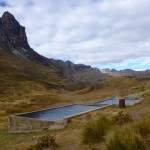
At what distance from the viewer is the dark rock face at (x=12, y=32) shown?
17900 centimetres

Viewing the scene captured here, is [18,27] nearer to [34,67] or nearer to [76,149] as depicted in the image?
[34,67]

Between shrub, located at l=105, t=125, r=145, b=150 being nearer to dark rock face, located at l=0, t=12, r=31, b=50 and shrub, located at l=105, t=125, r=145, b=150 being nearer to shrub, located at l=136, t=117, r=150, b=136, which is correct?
shrub, located at l=136, t=117, r=150, b=136

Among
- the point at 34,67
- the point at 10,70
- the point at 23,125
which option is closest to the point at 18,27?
the point at 34,67

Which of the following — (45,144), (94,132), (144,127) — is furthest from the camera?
(45,144)

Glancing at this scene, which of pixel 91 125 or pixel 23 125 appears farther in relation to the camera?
pixel 23 125

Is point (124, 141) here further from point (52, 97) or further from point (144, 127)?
point (52, 97)

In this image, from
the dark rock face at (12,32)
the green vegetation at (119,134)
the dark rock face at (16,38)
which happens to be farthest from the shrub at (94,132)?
the dark rock face at (12,32)

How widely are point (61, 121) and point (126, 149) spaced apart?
12.3 metres

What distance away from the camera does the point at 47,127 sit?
2150 cm

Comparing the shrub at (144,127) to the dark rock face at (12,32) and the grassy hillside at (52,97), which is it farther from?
the dark rock face at (12,32)

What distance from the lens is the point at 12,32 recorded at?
183 metres

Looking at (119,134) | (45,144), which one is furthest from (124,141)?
(45,144)

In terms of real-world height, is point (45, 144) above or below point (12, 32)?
below

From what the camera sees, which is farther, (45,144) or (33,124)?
(33,124)
